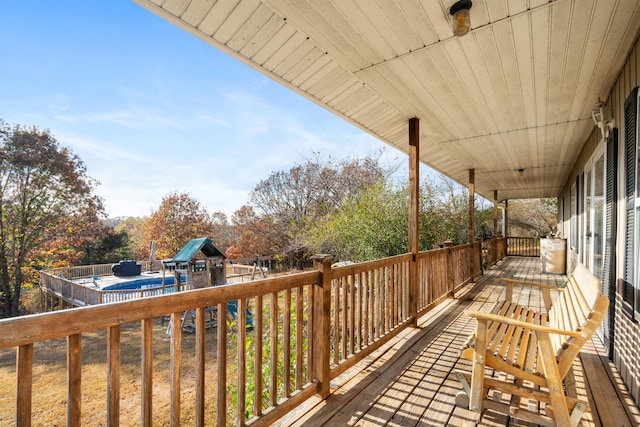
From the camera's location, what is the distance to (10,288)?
11672mm

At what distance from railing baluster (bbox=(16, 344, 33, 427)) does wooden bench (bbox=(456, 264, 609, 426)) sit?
6.82ft

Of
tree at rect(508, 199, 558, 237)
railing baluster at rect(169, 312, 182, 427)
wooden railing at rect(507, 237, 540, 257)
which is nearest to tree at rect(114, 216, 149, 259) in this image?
wooden railing at rect(507, 237, 540, 257)

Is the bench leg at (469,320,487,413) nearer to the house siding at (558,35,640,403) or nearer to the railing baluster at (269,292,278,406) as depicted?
the house siding at (558,35,640,403)

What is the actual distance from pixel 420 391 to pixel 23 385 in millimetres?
2333

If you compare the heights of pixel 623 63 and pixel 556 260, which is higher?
pixel 623 63

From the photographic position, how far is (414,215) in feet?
13.0

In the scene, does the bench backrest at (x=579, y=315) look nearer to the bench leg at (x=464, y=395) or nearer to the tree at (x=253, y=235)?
the bench leg at (x=464, y=395)

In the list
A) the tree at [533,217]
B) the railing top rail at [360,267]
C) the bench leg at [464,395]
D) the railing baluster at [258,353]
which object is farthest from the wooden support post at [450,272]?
the tree at [533,217]

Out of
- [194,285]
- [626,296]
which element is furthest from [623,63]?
[194,285]

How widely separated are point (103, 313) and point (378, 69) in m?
2.65

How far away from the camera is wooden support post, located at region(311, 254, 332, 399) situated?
2.15 meters

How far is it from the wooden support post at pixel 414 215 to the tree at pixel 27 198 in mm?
15027

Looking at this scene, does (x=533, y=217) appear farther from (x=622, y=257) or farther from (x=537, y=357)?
(x=537, y=357)

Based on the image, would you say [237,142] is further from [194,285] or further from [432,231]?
[432,231]
